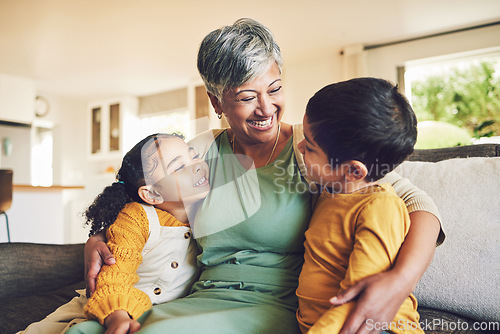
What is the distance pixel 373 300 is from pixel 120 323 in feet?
1.81

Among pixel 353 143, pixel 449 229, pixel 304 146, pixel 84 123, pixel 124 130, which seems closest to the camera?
pixel 353 143

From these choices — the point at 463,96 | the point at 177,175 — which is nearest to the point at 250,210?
the point at 177,175

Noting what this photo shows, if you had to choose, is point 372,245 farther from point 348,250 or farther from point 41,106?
point 41,106

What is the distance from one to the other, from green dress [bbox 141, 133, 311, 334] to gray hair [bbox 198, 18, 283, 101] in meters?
Result: 0.26

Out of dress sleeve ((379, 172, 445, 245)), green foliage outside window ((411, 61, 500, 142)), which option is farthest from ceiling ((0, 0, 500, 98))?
dress sleeve ((379, 172, 445, 245))

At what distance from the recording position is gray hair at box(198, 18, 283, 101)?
108cm

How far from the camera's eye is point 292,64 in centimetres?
634

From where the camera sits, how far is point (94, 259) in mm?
1064

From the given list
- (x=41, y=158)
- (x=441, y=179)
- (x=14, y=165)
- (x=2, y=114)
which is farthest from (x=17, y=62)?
(x=441, y=179)

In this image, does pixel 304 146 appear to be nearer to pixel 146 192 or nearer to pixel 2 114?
pixel 146 192

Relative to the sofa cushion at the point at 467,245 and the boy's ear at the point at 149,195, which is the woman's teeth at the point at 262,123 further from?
the sofa cushion at the point at 467,245

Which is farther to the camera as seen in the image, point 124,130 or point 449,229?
point 124,130

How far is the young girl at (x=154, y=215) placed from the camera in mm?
1094

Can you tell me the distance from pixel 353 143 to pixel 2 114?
281 inches
